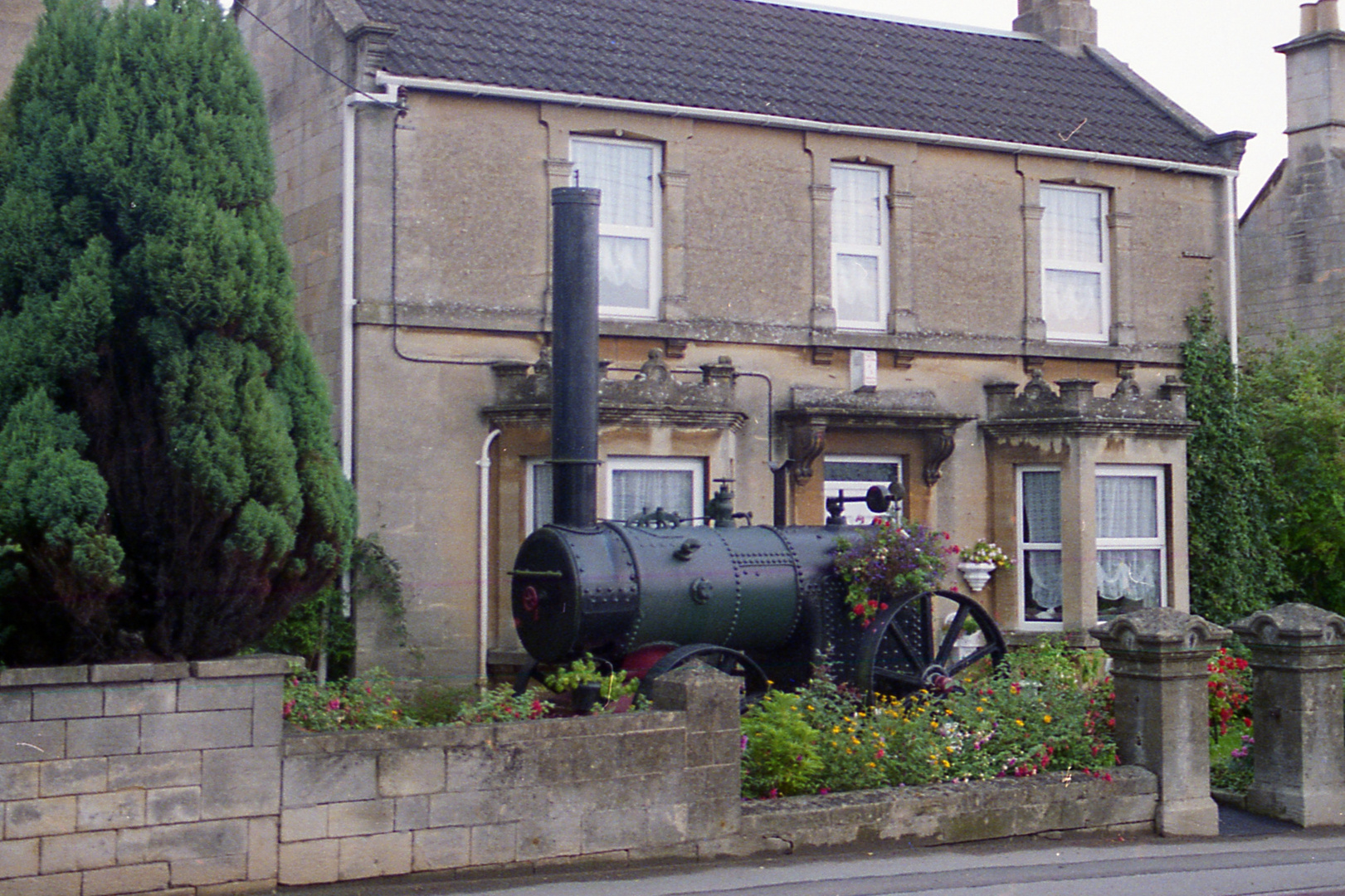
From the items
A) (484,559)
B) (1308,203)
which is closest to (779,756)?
(484,559)

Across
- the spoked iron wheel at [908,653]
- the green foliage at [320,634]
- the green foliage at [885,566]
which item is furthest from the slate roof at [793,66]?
the spoked iron wheel at [908,653]

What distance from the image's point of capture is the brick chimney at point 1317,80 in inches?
826

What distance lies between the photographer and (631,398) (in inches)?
551

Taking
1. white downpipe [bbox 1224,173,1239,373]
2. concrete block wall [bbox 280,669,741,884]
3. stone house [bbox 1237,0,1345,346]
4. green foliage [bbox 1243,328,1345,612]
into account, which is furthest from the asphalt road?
stone house [bbox 1237,0,1345,346]

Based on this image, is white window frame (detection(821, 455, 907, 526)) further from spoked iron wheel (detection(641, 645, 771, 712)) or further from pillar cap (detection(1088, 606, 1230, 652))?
pillar cap (detection(1088, 606, 1230, 652))

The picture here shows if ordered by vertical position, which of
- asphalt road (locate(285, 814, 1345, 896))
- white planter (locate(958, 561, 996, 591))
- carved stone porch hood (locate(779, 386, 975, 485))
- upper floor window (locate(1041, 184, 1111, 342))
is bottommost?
asphalt road (locate(285, 814, 1345, 896))

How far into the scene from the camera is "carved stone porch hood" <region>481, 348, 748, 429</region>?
1392 centimetres

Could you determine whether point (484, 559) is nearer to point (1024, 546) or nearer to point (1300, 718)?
point (1024, 546)

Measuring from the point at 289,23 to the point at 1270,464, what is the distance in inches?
475

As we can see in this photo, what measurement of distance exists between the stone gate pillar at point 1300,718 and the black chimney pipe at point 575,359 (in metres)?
4.99

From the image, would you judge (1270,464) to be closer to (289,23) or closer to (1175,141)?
(1175,141)

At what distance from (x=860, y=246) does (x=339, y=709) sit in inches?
370

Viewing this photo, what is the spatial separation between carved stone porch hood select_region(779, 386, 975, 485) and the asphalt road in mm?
6236

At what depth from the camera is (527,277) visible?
1452 centimetres
